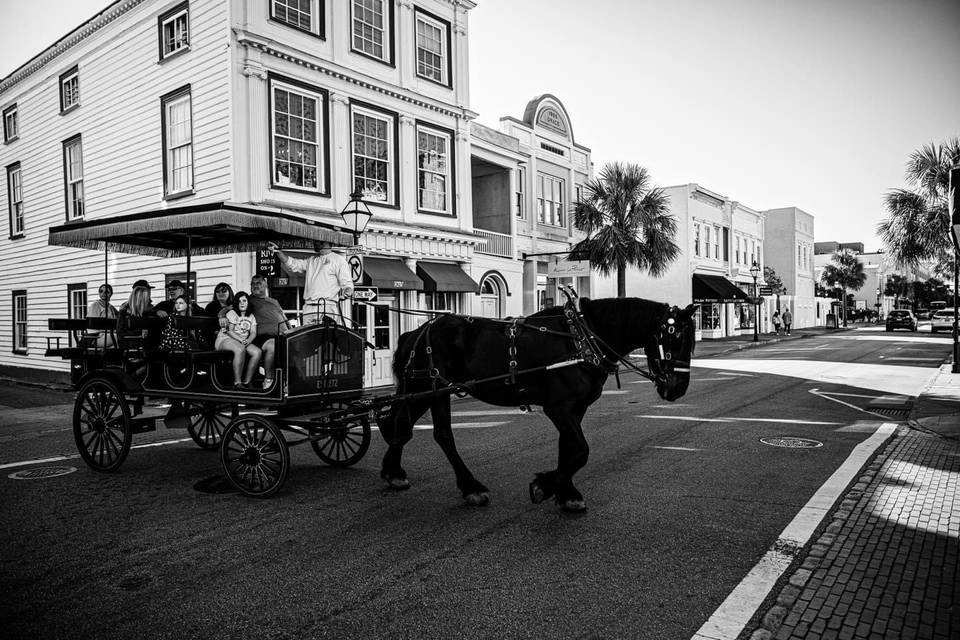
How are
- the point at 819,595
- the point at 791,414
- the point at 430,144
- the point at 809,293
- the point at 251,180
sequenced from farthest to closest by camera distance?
1. the point at 809,293
2. the point at 430,144
3. the point at 251,180
4. the point at 791,414
5. the point at 819,595

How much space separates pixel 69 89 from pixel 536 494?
21.5 meters

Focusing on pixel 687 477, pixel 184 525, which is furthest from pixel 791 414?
pixel 184 525

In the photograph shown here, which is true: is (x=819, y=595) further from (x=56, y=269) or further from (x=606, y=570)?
(x=56, y=269)

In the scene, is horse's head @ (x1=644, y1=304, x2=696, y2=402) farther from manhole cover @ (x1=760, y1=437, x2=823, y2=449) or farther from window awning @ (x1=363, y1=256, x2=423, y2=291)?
window awning @ (x1=363, y1=256, x2=423, y2=291)

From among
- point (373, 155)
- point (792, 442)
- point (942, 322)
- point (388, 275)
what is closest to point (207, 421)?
point (792, 442)

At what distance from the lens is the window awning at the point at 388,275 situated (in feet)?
54.0

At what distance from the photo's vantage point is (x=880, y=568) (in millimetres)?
4531

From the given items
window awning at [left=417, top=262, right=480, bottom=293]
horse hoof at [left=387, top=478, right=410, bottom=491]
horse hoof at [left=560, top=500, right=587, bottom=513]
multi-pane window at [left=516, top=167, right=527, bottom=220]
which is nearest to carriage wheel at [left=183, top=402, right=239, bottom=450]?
horse hoof at [left=387, top=478, right=410, bottom=491]

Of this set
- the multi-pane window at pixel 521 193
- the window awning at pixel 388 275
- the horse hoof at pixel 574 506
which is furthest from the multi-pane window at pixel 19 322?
the horse hoof at pixel 574 506

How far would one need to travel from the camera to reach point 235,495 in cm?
659

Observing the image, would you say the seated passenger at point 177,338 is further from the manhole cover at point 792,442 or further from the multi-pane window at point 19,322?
the multi-pane window at point 19,322

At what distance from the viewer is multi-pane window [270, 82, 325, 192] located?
49.5 ft

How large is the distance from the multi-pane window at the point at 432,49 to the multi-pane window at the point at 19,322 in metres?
16.1

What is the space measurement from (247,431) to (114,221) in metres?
3.50
